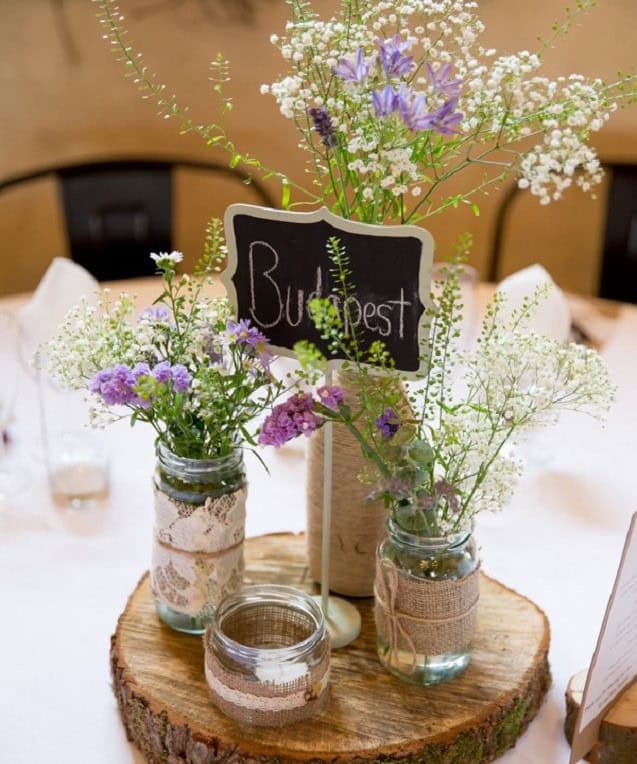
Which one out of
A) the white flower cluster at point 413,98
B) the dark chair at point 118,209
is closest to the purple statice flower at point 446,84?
the white flower cluster at point 413,98

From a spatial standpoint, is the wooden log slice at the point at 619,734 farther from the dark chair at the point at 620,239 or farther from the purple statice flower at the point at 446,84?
the dark chair at the point at 620,239

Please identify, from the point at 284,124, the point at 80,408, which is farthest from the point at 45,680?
the point at 284,124

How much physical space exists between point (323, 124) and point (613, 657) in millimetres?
576

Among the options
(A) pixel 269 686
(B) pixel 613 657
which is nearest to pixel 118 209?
(A) pixel 269 686

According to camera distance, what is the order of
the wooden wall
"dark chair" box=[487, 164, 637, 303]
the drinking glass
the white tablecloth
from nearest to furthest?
the white tablecloth, the drinking glass, "dark chair" box=[487, 164, 637, 303], the wooden wall

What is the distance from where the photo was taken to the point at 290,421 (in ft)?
3.04

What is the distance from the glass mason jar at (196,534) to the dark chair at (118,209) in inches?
57.7

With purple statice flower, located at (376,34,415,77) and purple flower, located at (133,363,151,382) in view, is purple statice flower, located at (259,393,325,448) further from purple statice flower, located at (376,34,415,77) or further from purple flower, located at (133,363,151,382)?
purple statice flower, located at (376,34,415,77)

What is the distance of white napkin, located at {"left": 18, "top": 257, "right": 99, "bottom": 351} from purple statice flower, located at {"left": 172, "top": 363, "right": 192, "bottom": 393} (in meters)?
0.61

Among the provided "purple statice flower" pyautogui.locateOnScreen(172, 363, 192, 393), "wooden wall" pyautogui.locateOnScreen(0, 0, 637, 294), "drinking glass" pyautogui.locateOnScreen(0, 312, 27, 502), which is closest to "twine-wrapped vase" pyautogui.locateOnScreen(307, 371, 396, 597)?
"purple statice flower" pyautogui.locateOnScreen(172, 363, 192, 393)

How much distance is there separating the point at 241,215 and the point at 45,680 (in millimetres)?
567

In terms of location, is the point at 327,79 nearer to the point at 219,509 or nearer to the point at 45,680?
the point at 219,509

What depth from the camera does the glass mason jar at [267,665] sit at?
975 mm

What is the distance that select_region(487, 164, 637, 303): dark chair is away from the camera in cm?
245
